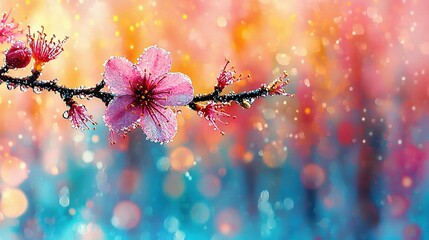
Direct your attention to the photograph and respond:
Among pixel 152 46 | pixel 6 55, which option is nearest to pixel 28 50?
pixel 6 55

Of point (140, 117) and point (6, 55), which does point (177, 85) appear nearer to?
point (140, 117)

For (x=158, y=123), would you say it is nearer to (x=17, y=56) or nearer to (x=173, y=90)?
(x=173, y=90)

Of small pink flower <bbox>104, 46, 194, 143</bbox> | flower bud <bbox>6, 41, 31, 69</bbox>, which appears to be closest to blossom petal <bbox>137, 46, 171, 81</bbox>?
small pink flower <bbox>104, 46, 194, 143</bbox>

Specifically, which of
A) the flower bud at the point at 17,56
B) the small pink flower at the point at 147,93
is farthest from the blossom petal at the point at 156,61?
the flower bud at the point at 17,56

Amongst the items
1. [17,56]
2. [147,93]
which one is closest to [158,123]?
[147,93]

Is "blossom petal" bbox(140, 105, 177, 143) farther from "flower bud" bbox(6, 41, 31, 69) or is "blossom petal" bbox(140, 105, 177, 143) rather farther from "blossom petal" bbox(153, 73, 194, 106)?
"flower bud" bbox(6, 41, 31, 69)
